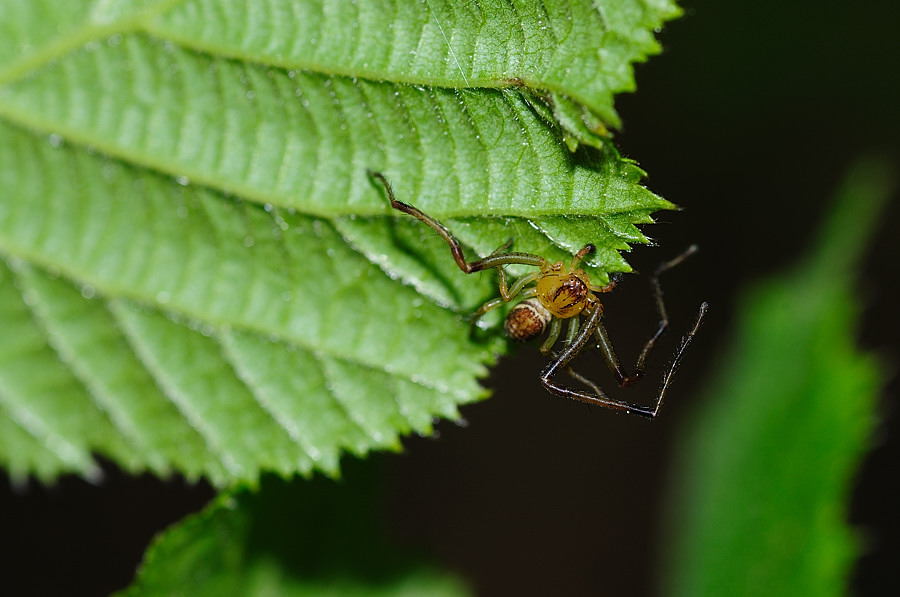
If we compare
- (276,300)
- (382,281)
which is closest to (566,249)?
(382,281)

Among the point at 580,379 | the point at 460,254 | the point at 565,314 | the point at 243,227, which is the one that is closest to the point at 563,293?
the point at 565,314

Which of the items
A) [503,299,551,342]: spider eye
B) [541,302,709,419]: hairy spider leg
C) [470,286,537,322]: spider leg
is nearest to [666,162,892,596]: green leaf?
[541,302,709,419]: hairy spider leg

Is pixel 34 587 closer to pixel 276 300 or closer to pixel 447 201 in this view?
pixel 276 300

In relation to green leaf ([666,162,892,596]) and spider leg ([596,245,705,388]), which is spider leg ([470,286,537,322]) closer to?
spider leg ([596,245,705,388])

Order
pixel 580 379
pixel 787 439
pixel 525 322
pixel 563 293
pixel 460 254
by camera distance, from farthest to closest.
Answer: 1. pixel 787 439
2. pixel 580 379
3. pixel 563 293
4. pixel 525 322
5. pixel 460 254

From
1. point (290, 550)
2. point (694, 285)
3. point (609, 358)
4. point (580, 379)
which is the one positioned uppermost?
point (694, 285)

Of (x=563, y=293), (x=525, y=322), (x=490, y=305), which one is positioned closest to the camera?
(x=490, y=305)

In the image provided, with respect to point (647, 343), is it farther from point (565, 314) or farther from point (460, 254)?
point (460, 254)
